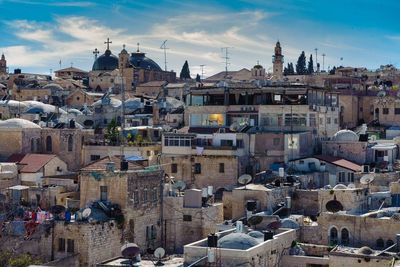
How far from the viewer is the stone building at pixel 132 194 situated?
1313 inches

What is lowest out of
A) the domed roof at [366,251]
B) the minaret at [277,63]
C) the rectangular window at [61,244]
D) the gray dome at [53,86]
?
the rectangular window at [61,244]

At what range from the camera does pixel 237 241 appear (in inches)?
1054

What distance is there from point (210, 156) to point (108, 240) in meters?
11.1

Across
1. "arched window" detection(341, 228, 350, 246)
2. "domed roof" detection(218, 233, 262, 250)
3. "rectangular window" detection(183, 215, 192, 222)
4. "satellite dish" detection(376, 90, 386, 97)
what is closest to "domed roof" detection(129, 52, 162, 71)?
"satellite dish" detection(376, 90, 386, 97)

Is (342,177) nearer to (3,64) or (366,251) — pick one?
(366,251)

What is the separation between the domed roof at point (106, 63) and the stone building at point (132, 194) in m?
59.4

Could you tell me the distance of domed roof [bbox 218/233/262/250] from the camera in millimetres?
26578

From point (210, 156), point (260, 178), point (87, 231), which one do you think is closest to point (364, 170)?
point (260, 178)

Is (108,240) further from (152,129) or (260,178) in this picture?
(152,129)

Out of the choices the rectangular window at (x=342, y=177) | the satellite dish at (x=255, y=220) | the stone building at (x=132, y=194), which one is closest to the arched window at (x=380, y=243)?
the satellite dish at (x=255, y=220)

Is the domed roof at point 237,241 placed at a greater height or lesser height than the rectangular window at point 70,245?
greater

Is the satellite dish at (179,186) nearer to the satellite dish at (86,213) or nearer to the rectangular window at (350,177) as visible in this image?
the satellite dish at (86,213)

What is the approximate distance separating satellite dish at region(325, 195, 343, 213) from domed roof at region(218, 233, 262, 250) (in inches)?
318

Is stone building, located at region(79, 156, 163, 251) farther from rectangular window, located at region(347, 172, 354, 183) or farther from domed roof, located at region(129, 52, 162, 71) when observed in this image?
domed roof, located at region(129, 52, 162, 71)
